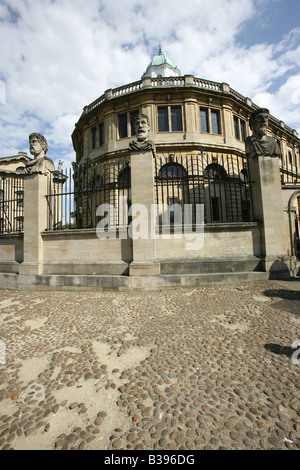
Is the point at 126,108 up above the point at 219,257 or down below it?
above

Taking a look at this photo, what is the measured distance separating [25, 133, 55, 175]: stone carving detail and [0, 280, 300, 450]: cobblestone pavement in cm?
539

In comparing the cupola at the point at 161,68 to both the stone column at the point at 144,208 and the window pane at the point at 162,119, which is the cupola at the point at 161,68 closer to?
the window pane at the point at 162,119

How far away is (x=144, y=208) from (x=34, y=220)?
425cm

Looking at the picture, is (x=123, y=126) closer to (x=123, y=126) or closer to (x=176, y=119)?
(x=123, y=126)

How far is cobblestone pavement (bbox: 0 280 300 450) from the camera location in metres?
1.84

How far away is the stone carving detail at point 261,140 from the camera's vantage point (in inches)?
300

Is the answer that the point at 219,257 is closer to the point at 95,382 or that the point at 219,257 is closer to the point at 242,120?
the point at 95,382

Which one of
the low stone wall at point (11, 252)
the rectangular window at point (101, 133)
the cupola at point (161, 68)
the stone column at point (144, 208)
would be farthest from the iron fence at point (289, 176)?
the cupola at point (161, 68)

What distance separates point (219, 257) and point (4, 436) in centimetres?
660

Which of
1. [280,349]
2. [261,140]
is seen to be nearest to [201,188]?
[261,140]

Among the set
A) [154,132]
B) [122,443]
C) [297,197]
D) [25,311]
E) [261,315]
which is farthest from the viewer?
[154,132]

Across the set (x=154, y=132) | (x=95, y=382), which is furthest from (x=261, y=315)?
(x=154, y=132)

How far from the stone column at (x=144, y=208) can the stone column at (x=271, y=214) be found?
12.7 ft

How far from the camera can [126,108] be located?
19047mm
